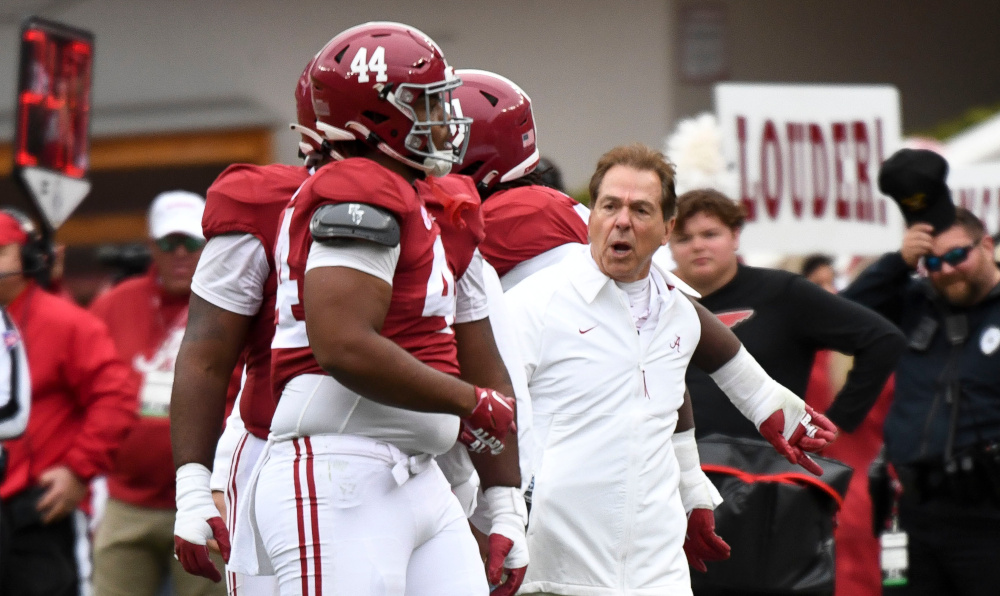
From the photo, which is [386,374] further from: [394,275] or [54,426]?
[54,426]

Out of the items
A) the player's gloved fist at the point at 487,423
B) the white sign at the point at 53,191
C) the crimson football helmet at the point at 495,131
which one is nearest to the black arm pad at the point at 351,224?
the player's gloved fist at the point at 487,423

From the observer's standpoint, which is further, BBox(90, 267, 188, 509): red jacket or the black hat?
BBox(90, 267, 188, 509): red jacket

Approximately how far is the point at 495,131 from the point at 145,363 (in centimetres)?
272

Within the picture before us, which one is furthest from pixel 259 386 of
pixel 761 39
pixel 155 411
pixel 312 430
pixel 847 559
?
pixel 761 39

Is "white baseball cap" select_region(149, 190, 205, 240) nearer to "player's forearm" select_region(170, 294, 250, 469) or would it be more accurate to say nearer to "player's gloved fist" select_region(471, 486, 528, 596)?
"player's forearm" select_region(170, 294, 250, 469)

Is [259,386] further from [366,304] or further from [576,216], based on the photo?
[576,216]

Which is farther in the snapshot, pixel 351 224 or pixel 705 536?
pixel 705 536

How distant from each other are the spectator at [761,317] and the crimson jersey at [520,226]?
1037mm

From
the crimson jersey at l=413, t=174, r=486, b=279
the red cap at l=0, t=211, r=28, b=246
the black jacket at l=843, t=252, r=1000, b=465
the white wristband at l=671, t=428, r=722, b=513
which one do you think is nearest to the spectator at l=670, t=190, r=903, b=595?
the black jacket at l=843, t=252, r=1000, b=465

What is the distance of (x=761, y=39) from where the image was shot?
53.1 ft

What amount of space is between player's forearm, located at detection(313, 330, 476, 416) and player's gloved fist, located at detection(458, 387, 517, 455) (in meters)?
0.08

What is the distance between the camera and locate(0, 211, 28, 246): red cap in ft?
21.6

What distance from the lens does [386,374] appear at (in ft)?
10.7

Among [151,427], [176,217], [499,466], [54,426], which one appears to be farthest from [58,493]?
[499,466]
